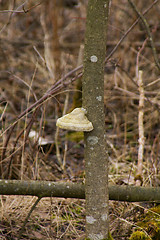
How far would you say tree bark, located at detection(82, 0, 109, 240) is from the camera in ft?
6.84

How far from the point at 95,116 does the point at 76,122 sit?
0.68 ft

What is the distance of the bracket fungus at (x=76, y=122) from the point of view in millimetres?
1990

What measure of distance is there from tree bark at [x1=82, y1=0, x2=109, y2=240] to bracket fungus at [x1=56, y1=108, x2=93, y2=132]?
0.09 meters

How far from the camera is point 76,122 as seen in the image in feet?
6.67

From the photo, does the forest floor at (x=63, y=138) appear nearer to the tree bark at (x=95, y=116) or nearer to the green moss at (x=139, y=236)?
the green moss at (x=139, y=236)

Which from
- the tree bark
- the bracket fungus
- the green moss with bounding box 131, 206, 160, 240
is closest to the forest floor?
the green moss with bounding box 131, 206, 160, 240

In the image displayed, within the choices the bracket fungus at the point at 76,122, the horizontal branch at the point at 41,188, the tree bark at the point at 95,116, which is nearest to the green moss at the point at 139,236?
the tree bark at the point at 95,116

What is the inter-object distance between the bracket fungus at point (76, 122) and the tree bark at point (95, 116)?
0.09m

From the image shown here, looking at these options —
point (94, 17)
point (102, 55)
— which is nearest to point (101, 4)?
point (94, 17)

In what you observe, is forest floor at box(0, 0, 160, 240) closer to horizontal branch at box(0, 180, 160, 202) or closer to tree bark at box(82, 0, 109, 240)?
horizontal branch at box(0, 180, 160, 202)

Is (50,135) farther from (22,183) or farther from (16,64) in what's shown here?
(16,64)

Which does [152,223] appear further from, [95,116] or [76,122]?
[76,122]

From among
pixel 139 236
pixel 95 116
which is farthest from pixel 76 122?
pixel 139 236

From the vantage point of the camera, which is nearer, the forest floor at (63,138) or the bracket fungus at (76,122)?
the bracket fungus at (76,122)
